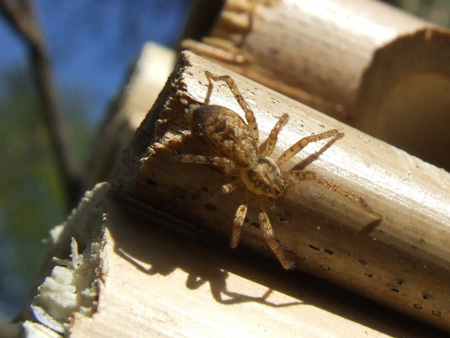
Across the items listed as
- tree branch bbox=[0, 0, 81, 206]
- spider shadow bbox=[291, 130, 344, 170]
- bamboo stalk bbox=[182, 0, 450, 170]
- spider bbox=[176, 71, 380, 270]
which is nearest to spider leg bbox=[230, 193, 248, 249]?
spider bbox=[176, 71, 380, 270]

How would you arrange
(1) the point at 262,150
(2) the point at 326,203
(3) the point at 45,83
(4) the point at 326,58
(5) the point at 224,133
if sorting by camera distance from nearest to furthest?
(2) the point at 326,203, (1) the point at 262,150, (5) the point at 224,133, (4) the point at 326,58, (3) the point at 45,83

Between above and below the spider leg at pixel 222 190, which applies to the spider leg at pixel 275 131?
above

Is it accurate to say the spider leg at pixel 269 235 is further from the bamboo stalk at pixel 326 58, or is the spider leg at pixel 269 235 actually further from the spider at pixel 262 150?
the bamboo stalk at pixel 326 58

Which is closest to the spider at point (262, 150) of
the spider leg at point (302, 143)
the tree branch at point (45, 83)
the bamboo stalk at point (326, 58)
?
the spider leg at point (302, 143)

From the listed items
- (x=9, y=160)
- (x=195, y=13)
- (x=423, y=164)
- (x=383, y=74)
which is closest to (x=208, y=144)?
(x=423, y=164)

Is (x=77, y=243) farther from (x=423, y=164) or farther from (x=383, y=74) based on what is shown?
(x=383, y=74)

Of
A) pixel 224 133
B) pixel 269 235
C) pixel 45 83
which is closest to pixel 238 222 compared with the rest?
pixel 269 235

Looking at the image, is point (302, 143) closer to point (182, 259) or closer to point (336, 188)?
point (336, 188)

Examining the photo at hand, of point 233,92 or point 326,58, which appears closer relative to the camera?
point 233,92
